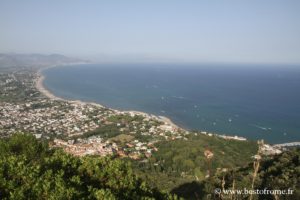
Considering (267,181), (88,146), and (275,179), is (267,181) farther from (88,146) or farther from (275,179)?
(88,146)

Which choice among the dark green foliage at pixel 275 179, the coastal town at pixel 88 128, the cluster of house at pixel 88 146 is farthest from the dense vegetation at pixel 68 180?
the coastal town at pixel 88 128

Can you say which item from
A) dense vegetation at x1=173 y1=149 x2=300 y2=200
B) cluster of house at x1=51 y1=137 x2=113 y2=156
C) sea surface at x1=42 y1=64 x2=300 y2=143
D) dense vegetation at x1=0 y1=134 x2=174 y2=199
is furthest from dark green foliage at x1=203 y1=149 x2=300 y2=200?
sea surface at x1=42 y1=64 x2=300 y2=143

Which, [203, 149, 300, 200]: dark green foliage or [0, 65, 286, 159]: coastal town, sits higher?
[203, 149, 300, 200]: dark green foliage

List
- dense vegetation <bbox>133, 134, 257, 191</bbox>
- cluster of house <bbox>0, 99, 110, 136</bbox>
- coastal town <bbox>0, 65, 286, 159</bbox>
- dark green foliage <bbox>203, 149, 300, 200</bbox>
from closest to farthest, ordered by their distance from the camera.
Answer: dark green foliage <bbox>203, 149, 300, 200</bbox>
dense vegetation <bbox>133, 134, 257, 191</bbox>
coastal town <bbox>0, 65, 286, 159</bbox>
cluster of house <bbox>0, 99, 110, 136</bbox>

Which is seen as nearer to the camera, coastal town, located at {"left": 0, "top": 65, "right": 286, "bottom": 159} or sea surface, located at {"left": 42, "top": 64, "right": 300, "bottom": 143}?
coastal town, located at {"left": 0, "top": 65, "right": 286, "bottom": 159}

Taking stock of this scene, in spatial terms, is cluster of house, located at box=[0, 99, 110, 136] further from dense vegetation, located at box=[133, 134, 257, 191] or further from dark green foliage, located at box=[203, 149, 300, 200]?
dark green foliage, located at box=[203, 149, 300, 200]

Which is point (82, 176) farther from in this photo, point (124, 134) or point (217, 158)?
point (124, 134)

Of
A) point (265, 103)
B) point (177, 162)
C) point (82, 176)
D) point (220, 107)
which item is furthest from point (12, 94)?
point (82, 176)

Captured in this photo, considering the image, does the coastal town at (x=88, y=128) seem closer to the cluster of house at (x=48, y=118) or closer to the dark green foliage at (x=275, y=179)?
the cluster of house at (x=48, y=118)
